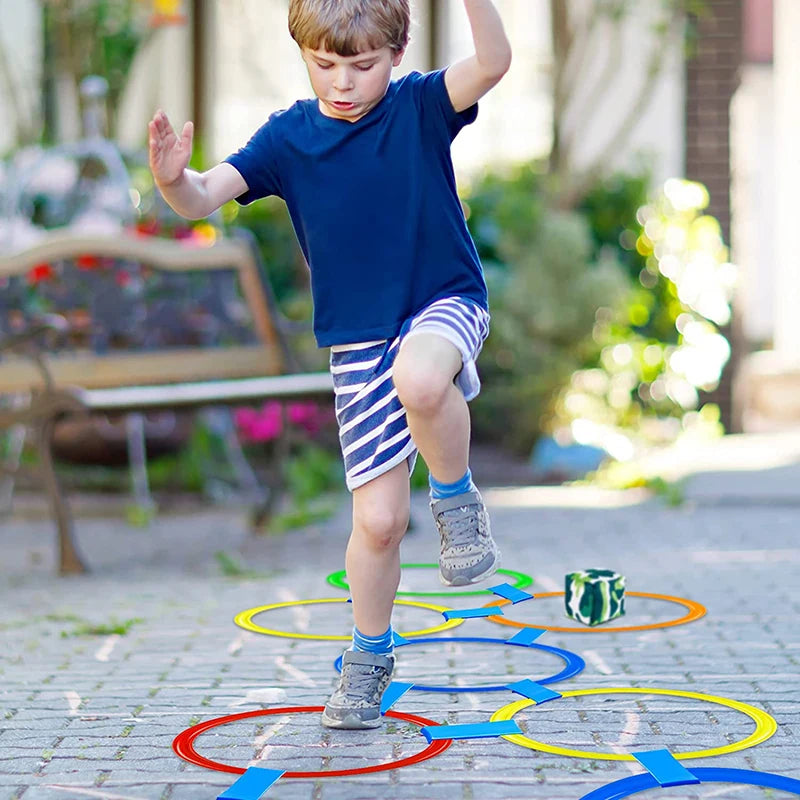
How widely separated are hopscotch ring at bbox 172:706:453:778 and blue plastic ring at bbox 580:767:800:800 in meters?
0.40

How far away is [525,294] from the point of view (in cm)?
845

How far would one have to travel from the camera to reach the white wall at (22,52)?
10.3m

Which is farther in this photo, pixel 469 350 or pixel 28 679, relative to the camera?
pixel 28 679

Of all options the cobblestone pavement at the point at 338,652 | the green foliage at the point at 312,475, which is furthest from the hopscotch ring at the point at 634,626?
the green foliage at the point at 312,475

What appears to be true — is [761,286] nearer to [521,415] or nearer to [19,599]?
[521,415]

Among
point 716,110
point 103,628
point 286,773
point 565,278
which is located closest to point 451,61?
point 716,110

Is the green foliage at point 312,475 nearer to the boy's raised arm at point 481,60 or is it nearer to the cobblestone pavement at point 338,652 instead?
the cobblestone pavement at point 338,652

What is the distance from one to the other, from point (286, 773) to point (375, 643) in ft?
1.69

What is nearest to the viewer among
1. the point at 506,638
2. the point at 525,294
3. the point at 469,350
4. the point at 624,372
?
the point at 469,350

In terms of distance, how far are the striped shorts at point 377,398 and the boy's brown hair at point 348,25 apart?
562mm

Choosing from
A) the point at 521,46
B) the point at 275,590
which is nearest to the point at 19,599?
the point at 275,590

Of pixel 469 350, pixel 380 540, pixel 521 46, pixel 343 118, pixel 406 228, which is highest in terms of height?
pixel 521 46

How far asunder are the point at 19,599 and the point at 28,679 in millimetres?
1373

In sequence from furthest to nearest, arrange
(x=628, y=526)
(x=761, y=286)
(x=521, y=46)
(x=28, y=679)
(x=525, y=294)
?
(x=761, y=286) < (x=521, y=46) < (x=525, y=294) < (x=628, y=526) < (x=28, y=679)
